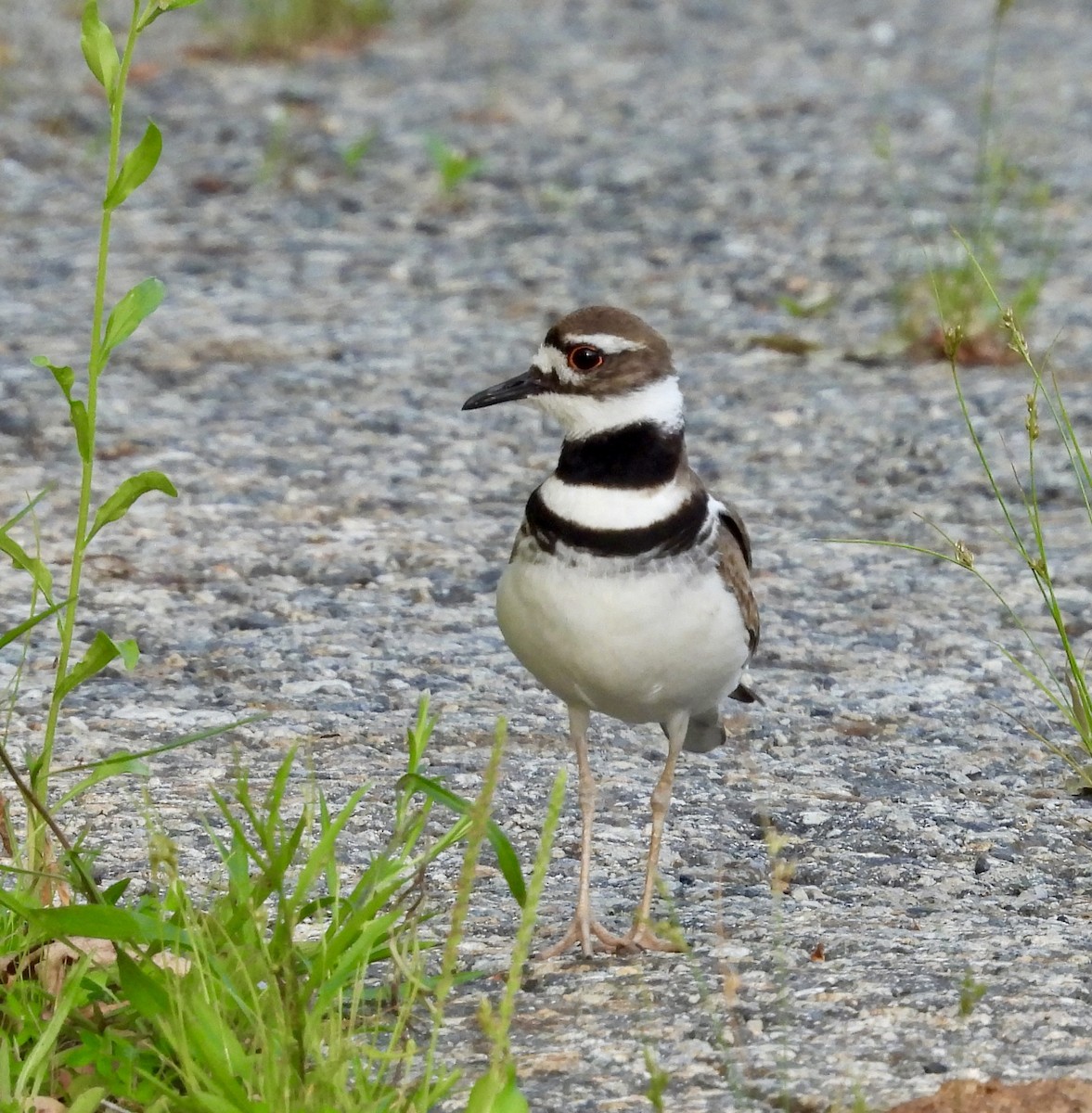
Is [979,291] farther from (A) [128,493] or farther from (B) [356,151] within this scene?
(A) [128,493]

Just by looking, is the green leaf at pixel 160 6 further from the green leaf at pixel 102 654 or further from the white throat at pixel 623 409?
the white throat at pixel 623 409

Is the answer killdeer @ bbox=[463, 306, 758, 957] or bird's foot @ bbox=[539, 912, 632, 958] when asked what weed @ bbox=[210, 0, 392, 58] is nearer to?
killdeer @ bbox=[463, 306, 758, 957]

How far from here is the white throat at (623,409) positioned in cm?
407

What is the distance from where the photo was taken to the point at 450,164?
9.97 meters

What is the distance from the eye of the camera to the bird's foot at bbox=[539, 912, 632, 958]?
12.7ft

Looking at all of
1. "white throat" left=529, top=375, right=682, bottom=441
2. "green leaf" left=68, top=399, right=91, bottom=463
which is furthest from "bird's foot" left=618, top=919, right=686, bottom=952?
"green leaf" left=68, top=399, right=91, bottom=463

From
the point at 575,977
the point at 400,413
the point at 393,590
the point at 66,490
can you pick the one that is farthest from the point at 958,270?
the point at 575,977

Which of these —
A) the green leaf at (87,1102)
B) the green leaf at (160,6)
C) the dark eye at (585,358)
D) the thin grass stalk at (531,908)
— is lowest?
the green leaf at (87,1102)

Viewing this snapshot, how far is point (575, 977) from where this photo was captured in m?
3.75

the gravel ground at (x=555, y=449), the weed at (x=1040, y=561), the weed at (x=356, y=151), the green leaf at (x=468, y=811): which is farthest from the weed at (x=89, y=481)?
the weed at (x=356, y=151)

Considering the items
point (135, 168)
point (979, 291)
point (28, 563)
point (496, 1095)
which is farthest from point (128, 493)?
point (979, 291)

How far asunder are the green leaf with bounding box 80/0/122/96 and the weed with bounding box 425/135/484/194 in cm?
672

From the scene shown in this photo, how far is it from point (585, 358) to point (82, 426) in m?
1.28

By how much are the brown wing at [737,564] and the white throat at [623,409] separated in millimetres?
270
